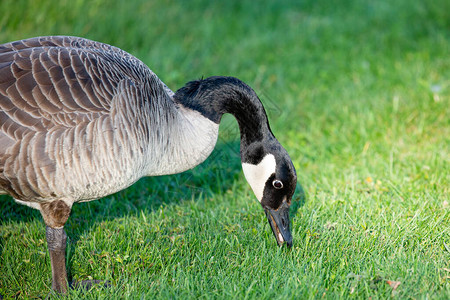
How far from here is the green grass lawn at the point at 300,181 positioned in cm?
377

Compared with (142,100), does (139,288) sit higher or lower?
lower

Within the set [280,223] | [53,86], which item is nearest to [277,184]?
[280,223]

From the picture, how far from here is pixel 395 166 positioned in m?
5.56

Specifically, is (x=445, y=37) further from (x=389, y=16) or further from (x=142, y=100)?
(x=142, y=100)

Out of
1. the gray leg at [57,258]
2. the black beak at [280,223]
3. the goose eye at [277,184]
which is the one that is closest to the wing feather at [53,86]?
the gray leg at [57,258]

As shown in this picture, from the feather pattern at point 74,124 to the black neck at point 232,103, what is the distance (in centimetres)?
37

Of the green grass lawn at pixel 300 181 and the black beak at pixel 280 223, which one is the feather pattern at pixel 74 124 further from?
the black beak at pixel 280 223

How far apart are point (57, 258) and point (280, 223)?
172 centimetres

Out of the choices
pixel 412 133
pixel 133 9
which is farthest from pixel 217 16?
pixel 412 133

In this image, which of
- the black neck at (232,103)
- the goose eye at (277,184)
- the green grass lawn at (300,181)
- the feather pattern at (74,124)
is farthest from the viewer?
the black neck at (232,103)

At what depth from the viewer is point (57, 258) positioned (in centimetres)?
383

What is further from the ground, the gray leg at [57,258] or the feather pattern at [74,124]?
the feather pattern at [74,124]

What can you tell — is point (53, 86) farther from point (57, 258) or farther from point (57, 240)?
point (57, 258)

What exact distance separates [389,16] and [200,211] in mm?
7011
